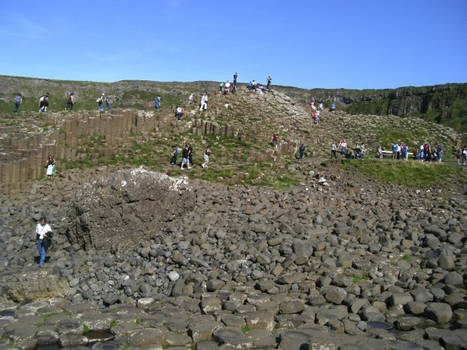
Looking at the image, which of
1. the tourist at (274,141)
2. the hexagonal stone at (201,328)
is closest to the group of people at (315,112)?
the tourist at (274,141)

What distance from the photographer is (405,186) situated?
26.0 metres

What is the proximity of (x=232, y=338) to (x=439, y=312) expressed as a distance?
5415 millimetres

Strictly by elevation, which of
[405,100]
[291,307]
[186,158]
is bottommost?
A: [291,307]

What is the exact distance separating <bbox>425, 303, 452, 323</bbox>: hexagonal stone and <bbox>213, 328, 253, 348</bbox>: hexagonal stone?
4943 millimetres

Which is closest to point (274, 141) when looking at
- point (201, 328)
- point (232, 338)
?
point (201, 328)

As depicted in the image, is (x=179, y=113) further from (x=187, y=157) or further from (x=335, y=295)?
(x=335, y=295)

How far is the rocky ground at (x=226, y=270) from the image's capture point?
10.8 meters

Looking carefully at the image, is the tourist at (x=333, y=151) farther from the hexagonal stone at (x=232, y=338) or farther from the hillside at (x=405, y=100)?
the hillside at (x=405, y=100)

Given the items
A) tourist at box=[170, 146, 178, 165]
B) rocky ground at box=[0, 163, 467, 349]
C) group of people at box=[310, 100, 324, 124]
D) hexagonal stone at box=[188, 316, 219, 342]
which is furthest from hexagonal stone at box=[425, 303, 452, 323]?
group of people at box=[310, 100, 324, 124]

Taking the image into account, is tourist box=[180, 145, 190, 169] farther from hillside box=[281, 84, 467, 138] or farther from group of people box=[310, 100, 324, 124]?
hillside box=[281, 84, 467, 138]

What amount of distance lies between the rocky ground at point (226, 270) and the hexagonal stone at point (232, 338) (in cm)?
3

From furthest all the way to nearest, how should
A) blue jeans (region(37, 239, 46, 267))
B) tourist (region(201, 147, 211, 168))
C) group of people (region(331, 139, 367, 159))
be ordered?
group of people (region(331, 139, 367, 159)), tourist (region(201, 147, 211, 168)), blue jeans (region(37, 239, 46, 267))

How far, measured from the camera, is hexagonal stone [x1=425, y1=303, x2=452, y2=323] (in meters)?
11.6

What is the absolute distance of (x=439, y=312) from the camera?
38.4 ft
